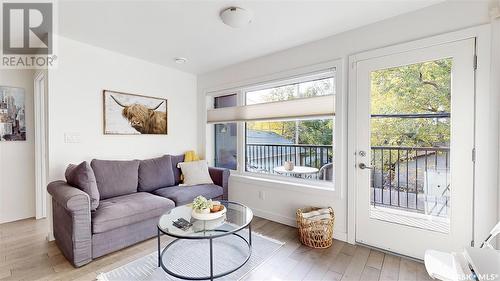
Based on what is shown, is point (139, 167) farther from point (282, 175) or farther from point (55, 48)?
point (282, 175)

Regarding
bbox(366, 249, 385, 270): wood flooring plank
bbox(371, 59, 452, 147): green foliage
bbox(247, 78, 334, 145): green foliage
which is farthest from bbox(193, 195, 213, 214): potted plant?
bbox(371, 59, 452, 147): green foliage

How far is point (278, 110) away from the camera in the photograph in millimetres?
3127

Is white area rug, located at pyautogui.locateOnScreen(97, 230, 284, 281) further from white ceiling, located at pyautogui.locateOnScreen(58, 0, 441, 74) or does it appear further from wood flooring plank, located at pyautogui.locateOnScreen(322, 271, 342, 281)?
white ceiling, located at pyautogui.locateOnScreen(58, 0, 441, 74)

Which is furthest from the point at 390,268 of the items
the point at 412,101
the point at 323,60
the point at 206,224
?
the point at 323,60

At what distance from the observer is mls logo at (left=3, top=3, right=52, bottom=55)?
2070 millimetres

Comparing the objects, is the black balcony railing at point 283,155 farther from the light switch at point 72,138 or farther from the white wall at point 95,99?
the light switch at point 72,138

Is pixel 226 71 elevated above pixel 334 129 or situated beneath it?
elevated above

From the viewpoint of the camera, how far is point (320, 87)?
9.39 ft

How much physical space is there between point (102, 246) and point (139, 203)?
0.49m

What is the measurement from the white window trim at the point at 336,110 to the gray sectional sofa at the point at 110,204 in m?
0.89

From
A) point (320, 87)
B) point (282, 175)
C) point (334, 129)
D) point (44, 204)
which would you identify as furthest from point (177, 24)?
point (44, 204)

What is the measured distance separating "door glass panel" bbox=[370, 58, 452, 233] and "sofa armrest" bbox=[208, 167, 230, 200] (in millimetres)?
2019

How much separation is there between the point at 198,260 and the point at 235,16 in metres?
2.30
